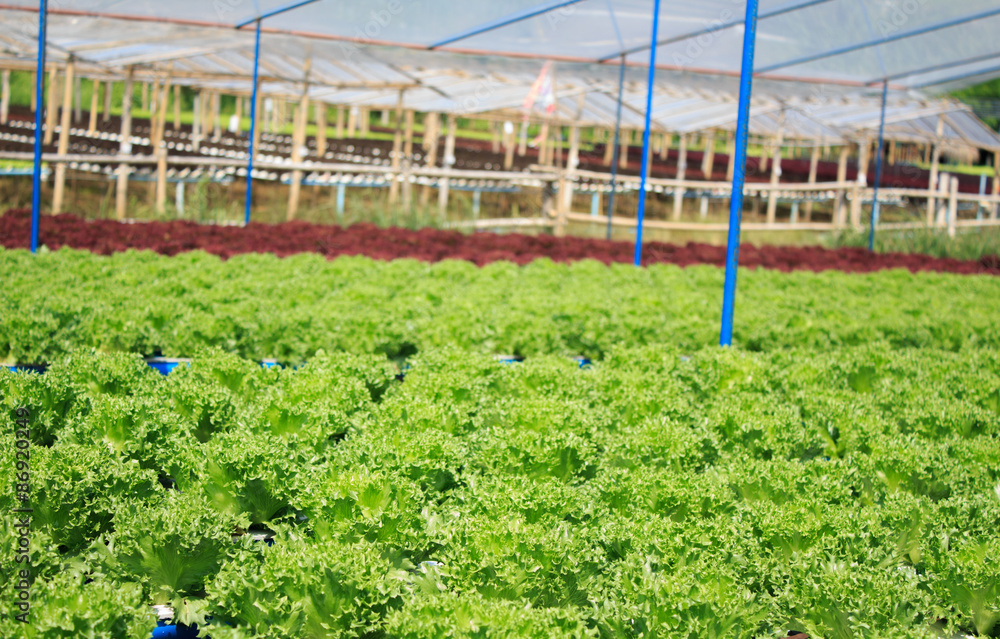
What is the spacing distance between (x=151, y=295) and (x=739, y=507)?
4594 mm

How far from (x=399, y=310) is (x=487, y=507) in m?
3.23

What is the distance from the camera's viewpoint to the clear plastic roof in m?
10.6

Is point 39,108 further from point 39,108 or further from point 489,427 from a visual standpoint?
point 489,427

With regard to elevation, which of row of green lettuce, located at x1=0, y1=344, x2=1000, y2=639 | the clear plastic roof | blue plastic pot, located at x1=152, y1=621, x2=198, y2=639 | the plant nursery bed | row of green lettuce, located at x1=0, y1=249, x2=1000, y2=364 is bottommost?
blue plastic pot, located at x1=152, y1=621, x2=198, y2=639

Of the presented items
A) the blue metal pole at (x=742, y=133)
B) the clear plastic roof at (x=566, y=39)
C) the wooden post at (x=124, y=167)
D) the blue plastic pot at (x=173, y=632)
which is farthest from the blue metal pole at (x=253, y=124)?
the blue plastic pot at (x=173, y=632)

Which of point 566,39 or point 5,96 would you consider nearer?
point 566,39

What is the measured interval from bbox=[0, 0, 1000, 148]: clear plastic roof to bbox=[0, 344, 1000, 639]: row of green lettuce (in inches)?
301

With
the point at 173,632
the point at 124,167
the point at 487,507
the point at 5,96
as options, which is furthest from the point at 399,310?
the point at 5,96

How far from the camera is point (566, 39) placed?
38.7ft

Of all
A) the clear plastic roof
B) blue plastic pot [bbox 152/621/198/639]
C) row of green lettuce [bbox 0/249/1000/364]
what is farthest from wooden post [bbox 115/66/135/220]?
blue plastic pot [bbox 152/621/198/639]

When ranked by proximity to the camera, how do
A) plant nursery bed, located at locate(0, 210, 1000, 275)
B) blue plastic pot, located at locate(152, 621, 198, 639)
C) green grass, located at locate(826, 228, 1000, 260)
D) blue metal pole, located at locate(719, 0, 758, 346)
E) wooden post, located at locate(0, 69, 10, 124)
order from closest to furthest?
blue plastic pot, located at locate(152, 621, 198, 639) → blue metal pole, located at locate(719, 0, 758, 346) → plant nursery bed, located at locate(0, 210, 1000, 275) → green grass, located at locate(826, 228, 1000, 260) → wooden post, located at locate(0, 69, 10, 124)

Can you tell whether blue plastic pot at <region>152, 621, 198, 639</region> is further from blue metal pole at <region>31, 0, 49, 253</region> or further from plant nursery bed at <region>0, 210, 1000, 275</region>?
plant nursery bed at <region>0, 210, 1000, 275</region>

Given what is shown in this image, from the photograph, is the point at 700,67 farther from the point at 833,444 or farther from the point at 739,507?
the point at 739,507

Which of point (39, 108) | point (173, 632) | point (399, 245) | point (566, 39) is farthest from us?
point (566, 39)
